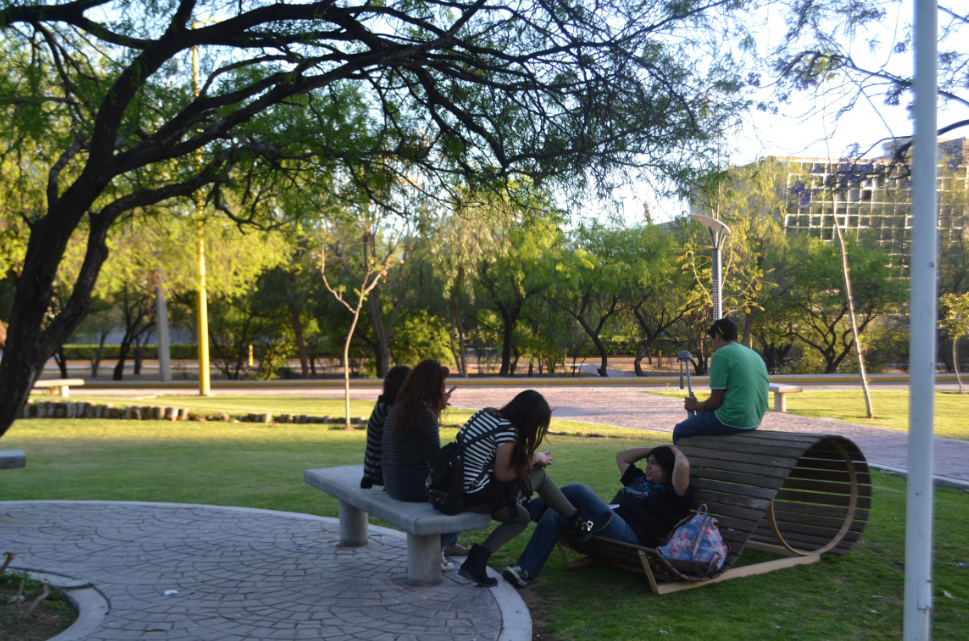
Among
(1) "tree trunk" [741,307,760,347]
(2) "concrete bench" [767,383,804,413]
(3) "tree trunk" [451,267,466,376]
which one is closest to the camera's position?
(2) "concrete bench" [767,383,804,413]

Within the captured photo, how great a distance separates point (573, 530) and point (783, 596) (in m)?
1.36

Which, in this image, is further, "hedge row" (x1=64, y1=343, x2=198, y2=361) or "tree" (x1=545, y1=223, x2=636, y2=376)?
"hedge row" (x1=64, y1=343, x2=198, y2=361)

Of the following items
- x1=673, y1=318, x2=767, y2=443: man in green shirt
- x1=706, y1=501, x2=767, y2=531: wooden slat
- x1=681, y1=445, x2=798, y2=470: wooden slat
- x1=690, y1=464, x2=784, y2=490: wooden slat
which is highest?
x1=673, y1=318, x2=767, y2=443: man in green shirt

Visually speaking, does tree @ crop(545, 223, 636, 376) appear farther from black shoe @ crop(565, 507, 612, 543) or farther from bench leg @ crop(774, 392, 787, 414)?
black shoe @ crop(565, 507, 612, 543)

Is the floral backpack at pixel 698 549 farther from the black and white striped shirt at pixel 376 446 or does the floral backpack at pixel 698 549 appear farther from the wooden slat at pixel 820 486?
the black and white striped shirt at pixel 376 446

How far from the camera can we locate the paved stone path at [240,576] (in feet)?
14.5

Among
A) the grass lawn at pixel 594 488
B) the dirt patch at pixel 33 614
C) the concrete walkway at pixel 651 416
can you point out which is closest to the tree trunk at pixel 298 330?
the concrete walkway at pixel 651 416

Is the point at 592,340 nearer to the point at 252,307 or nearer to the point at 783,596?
the point at 252,307

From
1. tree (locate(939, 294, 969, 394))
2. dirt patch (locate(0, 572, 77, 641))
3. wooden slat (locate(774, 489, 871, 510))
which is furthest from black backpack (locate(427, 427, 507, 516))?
tree (locate(939, 294, 969, 394))

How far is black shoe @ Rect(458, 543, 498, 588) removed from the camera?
204 inches

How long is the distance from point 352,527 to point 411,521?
1.52 metres

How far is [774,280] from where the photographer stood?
114 ft

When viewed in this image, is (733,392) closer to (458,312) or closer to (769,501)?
(769,501)

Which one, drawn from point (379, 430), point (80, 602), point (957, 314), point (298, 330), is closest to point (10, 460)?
point (80, 602)
